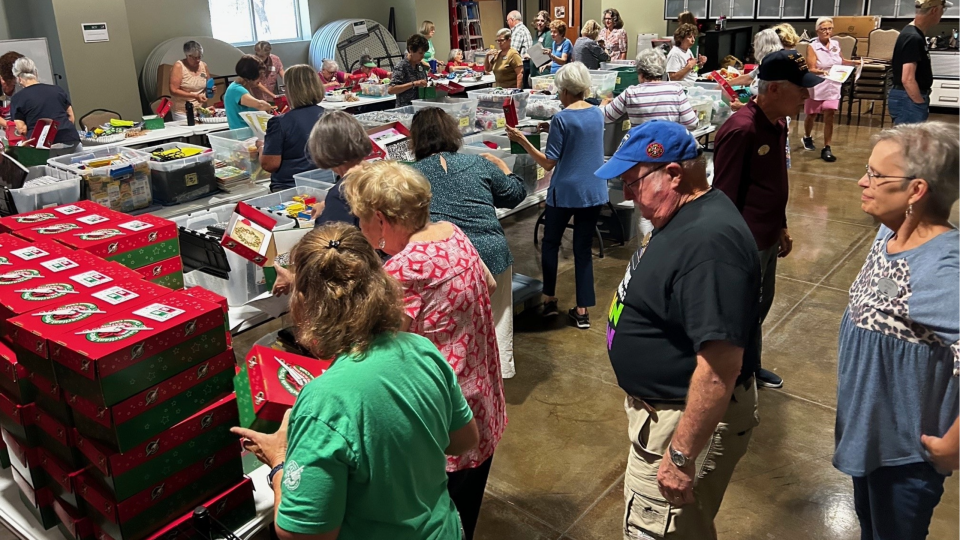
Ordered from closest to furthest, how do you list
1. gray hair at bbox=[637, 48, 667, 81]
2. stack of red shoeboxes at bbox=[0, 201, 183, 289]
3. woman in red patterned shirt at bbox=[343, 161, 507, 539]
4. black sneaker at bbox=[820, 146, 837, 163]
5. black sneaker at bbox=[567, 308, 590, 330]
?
woman in red patterned shirt at bbox=[343, 161, 507, 539] → stack of red shoeboxes at bbox=[0, 201, 183, 289] → black sneaker at bbox=[567, 308, 590, 330] → gray hair at bbox=[637, 48, 667, 81] → black sneaker at bbox=[820, 146, 837, 163]

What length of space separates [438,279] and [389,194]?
0.90ft

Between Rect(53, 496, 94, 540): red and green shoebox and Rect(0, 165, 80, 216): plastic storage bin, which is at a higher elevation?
Rect(0, 165, 80, 216): plastic storage bin

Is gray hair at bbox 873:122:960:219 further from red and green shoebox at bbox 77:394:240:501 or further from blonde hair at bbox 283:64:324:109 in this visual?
blonde hair at bbox 283:64:324:109

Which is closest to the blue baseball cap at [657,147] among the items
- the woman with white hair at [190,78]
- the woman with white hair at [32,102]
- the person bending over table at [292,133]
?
the person bending over table at [292,133]

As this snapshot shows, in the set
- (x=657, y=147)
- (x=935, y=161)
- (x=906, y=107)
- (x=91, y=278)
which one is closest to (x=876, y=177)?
(x=935, y=161)

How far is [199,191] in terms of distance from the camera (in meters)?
4.19

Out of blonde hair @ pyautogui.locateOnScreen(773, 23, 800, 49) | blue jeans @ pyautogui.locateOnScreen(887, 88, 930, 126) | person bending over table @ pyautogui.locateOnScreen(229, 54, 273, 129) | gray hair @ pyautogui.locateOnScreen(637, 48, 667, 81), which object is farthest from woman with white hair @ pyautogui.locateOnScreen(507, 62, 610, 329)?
blonde hair @ pyautogui.locateOnScreen(773, 23, 800, 49)

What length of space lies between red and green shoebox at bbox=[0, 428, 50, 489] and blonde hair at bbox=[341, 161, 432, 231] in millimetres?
980

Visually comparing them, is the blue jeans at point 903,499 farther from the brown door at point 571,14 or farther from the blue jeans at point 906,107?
the brown door at point 571,14

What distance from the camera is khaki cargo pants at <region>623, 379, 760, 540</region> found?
74.5 inches

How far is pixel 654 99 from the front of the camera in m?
4.48

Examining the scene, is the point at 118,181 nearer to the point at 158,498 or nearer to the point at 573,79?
the point at 573,79

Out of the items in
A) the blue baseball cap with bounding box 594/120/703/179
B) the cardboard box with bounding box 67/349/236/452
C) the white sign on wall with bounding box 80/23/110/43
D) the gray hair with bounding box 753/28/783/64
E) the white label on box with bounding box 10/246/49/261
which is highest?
the white sign on wall with bounding box 80/23/110/43

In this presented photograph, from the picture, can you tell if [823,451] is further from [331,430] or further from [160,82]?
[160,82]
